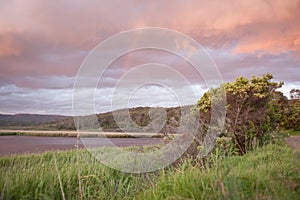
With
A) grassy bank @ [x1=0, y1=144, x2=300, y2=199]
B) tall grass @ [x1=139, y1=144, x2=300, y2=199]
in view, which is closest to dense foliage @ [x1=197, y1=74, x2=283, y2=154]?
grassy bank @ [x1=0, y1=144, x2=300, y2=199]

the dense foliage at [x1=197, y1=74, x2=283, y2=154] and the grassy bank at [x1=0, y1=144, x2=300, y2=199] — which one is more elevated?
the dense foliage at [x1=197, y1=74, x2=283, y2=154]

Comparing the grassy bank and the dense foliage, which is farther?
the dense foliage

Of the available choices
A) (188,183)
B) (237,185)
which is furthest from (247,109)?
(237,185)

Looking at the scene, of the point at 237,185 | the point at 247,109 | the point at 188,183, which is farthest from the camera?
the point at 247,109

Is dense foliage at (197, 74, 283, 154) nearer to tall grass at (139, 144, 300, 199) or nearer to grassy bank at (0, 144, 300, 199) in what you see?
grassy bank at (0, 144, 300, 199)

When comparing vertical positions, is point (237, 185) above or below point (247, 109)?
below

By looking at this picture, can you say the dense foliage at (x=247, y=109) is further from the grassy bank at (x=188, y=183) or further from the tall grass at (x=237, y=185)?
Answer: the tall grass at (x=237, y=185)

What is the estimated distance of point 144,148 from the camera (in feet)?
30.5

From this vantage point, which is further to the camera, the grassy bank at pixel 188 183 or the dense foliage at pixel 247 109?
the dense foliage at pixel 247 109

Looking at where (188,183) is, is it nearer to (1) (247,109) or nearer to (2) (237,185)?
(2) (237,185)

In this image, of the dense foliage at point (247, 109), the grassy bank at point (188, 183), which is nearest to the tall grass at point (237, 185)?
the grassy bank at point (188, 183)

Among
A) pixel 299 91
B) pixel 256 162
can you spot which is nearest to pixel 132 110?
pixel 256 162

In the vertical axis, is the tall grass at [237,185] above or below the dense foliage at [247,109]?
below

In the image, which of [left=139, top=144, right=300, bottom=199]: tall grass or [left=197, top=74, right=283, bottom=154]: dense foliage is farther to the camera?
[left=197, top=74, right=283, bottom=154]: dense foliage
